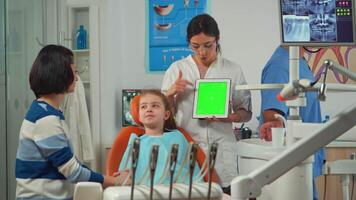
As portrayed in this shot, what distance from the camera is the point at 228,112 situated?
1.80 m

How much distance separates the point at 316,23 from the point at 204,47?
2.37ft

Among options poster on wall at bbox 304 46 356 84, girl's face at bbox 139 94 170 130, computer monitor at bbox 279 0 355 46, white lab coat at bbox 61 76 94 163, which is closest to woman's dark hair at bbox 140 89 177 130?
girl's face at bbox 139 94 170 130

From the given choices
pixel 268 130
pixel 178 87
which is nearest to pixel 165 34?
pixel 178 87

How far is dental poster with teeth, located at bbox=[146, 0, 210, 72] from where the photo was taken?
13.0 feet

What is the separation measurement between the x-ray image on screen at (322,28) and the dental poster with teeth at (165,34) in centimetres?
267

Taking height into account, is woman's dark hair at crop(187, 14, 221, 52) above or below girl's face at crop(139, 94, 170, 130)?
above

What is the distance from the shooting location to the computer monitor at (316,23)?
1305 mm

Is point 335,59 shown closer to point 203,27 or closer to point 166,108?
point 203,27

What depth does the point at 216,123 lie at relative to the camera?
6.42 ft

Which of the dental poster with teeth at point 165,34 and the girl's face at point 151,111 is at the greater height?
the dental poster with teeth at point 165,34

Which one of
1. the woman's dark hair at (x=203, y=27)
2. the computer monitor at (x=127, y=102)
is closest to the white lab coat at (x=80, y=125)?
the computer monitor at (x=127, y=102)

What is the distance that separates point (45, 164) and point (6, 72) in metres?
1.67

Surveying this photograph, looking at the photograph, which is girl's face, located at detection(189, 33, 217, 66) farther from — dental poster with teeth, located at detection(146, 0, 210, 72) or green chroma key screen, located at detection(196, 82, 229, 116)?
dental poster with teeth, located at detection(146, 0, 210, 72)

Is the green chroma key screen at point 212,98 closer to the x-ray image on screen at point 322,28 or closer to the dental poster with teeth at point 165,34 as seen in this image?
the x-ray image on screen at point 322,28
